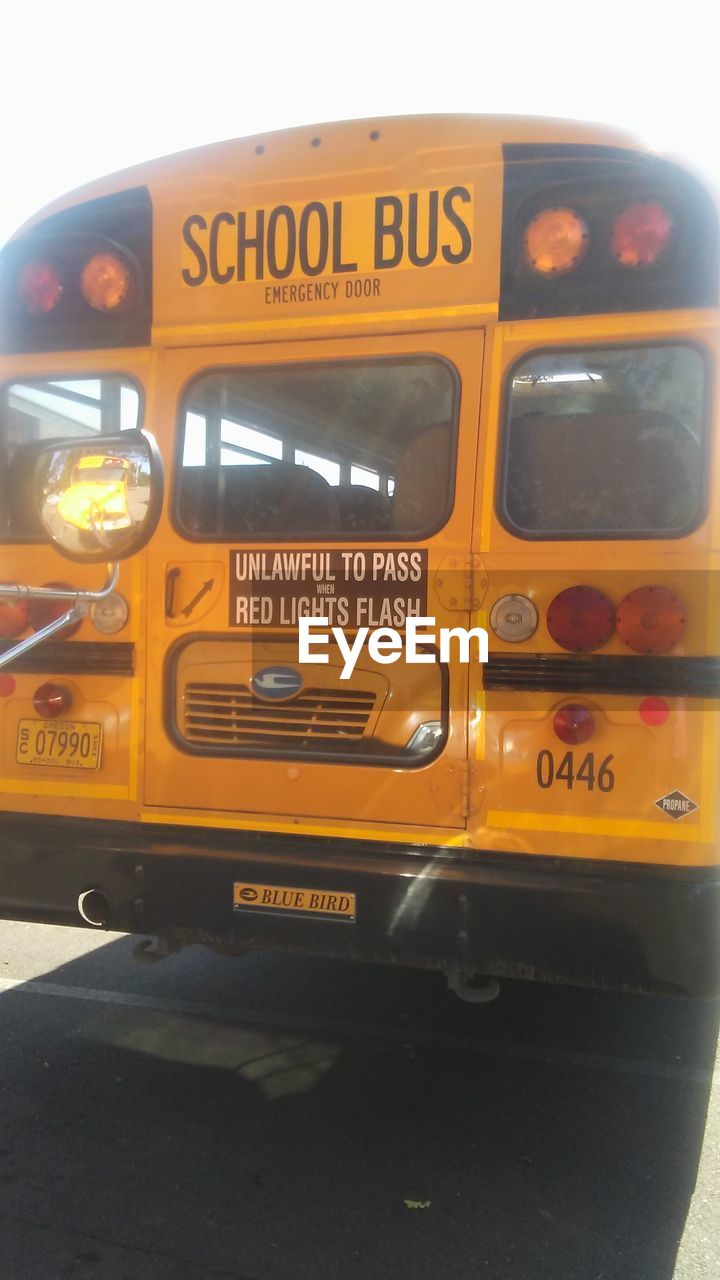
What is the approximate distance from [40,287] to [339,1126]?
111 inches

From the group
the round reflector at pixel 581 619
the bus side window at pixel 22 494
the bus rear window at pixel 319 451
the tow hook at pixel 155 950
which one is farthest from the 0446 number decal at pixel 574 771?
the bus side window at pixel 22 494

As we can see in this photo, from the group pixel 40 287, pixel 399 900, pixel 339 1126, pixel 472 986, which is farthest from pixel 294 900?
pixel 40 287

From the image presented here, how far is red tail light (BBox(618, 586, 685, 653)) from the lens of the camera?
2.84 metres

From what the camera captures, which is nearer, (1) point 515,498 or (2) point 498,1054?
(1) point 515,498

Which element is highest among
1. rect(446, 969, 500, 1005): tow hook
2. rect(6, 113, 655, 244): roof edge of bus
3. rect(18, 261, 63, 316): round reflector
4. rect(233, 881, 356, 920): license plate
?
rect(6, 113, 655, 244): roof edge of bus

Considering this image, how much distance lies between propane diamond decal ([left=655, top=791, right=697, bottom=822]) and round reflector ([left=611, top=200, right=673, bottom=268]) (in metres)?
1.40

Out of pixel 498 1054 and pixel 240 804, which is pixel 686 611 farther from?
pixel 498 1054

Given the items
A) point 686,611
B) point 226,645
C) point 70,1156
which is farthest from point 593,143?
point 70,1156

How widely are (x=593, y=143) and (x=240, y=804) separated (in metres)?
2.09

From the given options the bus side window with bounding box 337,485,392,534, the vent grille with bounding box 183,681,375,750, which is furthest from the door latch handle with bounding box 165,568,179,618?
the bus side window with bounding box 337,485,392,534

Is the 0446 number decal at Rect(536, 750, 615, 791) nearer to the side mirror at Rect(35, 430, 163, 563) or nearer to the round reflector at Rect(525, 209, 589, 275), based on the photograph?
the side mirror at Rect(35, 430, 163, 563)

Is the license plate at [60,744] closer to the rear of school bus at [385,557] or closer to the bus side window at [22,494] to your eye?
the rear of school bus at [385,557]

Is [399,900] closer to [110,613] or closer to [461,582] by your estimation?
[461,582]

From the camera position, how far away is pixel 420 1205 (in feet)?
9.95
